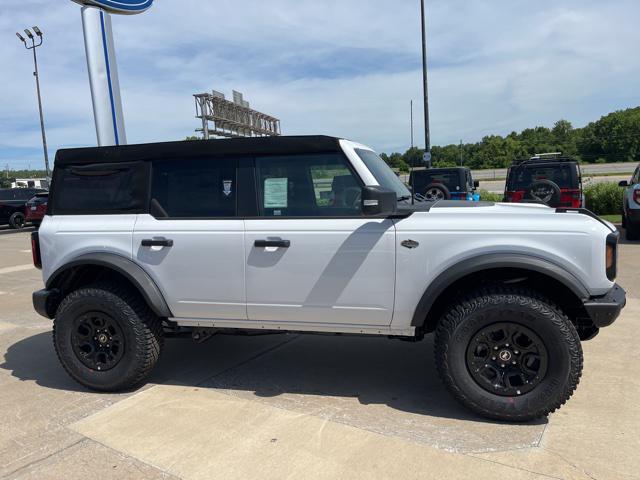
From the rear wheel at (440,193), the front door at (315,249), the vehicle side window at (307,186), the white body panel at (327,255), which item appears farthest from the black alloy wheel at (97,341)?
the rear wheel at (440,193)

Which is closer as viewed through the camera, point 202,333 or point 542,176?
point 202,333

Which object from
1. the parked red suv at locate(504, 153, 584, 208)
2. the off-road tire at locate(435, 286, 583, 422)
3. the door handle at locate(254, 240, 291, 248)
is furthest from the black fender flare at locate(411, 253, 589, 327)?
the parked red suv at locate(504, 153, 584, 208)

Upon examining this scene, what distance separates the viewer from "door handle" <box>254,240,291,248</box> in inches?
135

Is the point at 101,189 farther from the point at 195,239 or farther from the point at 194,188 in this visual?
the point at 195,239

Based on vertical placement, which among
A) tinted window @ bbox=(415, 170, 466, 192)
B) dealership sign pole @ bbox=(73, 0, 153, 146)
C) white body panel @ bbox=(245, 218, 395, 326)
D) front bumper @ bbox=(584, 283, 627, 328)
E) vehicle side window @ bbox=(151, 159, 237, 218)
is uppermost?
dealership sign pole @ bbox=(73, 0, 153, 146)

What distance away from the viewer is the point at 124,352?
12.4 ft

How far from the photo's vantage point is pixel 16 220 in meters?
20.6

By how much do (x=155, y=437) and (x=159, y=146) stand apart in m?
2.05

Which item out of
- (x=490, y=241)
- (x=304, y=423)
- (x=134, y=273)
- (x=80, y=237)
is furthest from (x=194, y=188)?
(x=490, y=241)

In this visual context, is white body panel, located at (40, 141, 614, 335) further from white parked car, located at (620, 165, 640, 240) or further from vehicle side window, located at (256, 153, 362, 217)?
white parked car, located at (620, 165, 640, 240)

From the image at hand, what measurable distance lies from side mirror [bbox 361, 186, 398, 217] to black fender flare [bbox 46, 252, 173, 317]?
1683 mm

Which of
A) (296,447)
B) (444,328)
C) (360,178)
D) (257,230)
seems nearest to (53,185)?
(257,230)

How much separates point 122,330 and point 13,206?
65.9 ft

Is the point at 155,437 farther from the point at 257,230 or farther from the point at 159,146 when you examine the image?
the point at 159,146
